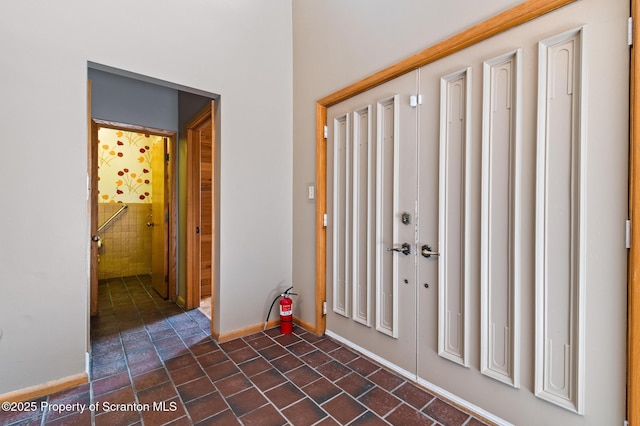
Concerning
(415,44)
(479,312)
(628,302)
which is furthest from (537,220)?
(415,44)

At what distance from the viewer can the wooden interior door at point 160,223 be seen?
12.2 feet

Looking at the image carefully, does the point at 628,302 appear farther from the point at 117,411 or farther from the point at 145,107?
Answer: the point at 145,107

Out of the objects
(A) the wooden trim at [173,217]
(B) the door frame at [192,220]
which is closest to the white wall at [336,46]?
(B) the door frame at [192,220]

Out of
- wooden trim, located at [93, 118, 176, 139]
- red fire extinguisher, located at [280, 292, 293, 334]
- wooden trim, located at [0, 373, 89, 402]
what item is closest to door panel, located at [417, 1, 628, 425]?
red fire extinguisher, located at [280, 292, 293, 334]

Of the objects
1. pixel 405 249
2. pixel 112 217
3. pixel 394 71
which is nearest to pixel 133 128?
pixel 112 217

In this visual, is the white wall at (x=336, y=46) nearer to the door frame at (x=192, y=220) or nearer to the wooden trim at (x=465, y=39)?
the wooden trim at (x=465, y=39)

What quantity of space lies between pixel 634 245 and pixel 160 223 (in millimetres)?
4480

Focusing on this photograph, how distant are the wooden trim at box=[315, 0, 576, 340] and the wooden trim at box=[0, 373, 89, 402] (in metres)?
1.76

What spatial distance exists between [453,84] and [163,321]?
3380mm

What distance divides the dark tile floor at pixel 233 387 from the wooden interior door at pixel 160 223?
3.61 ft

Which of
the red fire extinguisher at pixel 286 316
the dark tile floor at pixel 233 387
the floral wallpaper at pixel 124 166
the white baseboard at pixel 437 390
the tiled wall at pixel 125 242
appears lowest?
the dark tile floor at pixel 233 387

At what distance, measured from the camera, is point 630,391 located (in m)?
1.16

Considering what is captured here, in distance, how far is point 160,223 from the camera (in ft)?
13.0

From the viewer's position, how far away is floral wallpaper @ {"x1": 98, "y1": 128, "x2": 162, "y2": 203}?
4.59m
